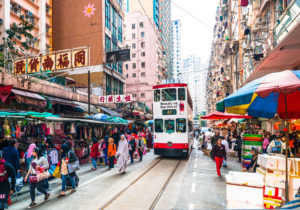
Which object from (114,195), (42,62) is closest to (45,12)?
(42,62)

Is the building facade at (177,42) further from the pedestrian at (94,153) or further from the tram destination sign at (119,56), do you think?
the pedestrian at (94,153)

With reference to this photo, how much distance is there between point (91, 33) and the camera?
28.8 m

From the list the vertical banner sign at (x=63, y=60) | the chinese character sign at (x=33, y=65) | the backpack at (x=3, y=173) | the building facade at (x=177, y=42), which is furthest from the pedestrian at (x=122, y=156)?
the building facade at (x=177, y=42)

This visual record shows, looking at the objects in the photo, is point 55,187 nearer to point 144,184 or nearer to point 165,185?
point 144,184

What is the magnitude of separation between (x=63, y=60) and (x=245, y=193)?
1172cm

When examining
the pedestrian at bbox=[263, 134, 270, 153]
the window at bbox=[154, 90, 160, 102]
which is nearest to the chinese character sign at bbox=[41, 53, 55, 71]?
the window at bbox=[154, 90, 160, 102]

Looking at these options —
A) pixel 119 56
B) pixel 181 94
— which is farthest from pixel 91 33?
pixel 181 94

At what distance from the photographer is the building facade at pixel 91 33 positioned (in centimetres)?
2800

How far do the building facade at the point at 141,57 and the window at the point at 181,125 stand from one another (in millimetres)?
41418

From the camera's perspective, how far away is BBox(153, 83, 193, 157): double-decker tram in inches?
526

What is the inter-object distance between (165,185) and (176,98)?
6769mm

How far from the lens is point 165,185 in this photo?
7652mm

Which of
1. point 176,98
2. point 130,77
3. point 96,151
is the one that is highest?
point 130,77

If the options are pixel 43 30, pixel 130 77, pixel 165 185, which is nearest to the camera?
pixel 165 185
